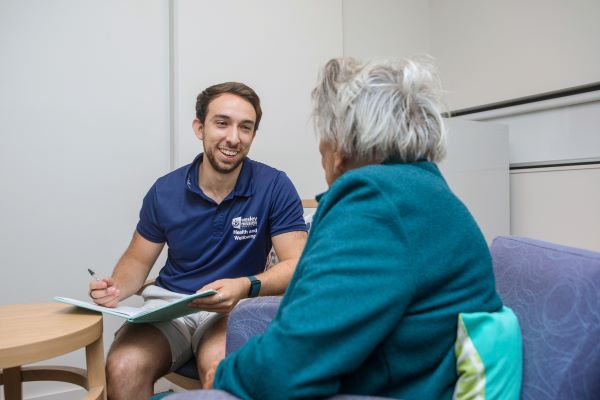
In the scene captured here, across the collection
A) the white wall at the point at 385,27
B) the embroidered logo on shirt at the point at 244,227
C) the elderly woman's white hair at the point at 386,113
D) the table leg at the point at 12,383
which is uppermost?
the white wall at the point at 385,27

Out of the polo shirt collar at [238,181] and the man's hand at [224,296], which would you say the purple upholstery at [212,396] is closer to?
the man's hand at [224,296]

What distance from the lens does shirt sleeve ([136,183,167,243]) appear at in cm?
168

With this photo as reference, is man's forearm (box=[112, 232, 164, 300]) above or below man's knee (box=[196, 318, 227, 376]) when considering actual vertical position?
above

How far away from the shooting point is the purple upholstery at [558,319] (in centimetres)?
72

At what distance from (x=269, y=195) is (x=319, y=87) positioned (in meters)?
0.87

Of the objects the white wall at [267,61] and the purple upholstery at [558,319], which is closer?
the purple upholstery at [558,319]

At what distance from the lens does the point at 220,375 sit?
73 cm

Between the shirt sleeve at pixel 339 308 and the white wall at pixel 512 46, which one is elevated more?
the white wall at pixel 512 46

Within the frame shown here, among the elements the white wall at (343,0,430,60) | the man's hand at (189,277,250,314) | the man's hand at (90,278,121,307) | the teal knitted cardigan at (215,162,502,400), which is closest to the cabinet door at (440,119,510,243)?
the white wall at (343,0,430,60)

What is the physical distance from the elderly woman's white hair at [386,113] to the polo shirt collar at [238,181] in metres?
0.89

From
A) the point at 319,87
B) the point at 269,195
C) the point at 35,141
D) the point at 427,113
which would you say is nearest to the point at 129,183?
the point at 35,141

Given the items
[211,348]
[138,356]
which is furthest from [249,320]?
[138,356]

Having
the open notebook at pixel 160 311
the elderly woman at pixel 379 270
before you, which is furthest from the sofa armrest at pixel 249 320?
the elderly woman at pixel 379 270

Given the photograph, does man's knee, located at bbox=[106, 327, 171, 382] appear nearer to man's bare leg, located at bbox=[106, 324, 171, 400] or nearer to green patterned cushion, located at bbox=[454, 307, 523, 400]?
man's bare leg, located at bbox=[106, 324, 171, 400]
